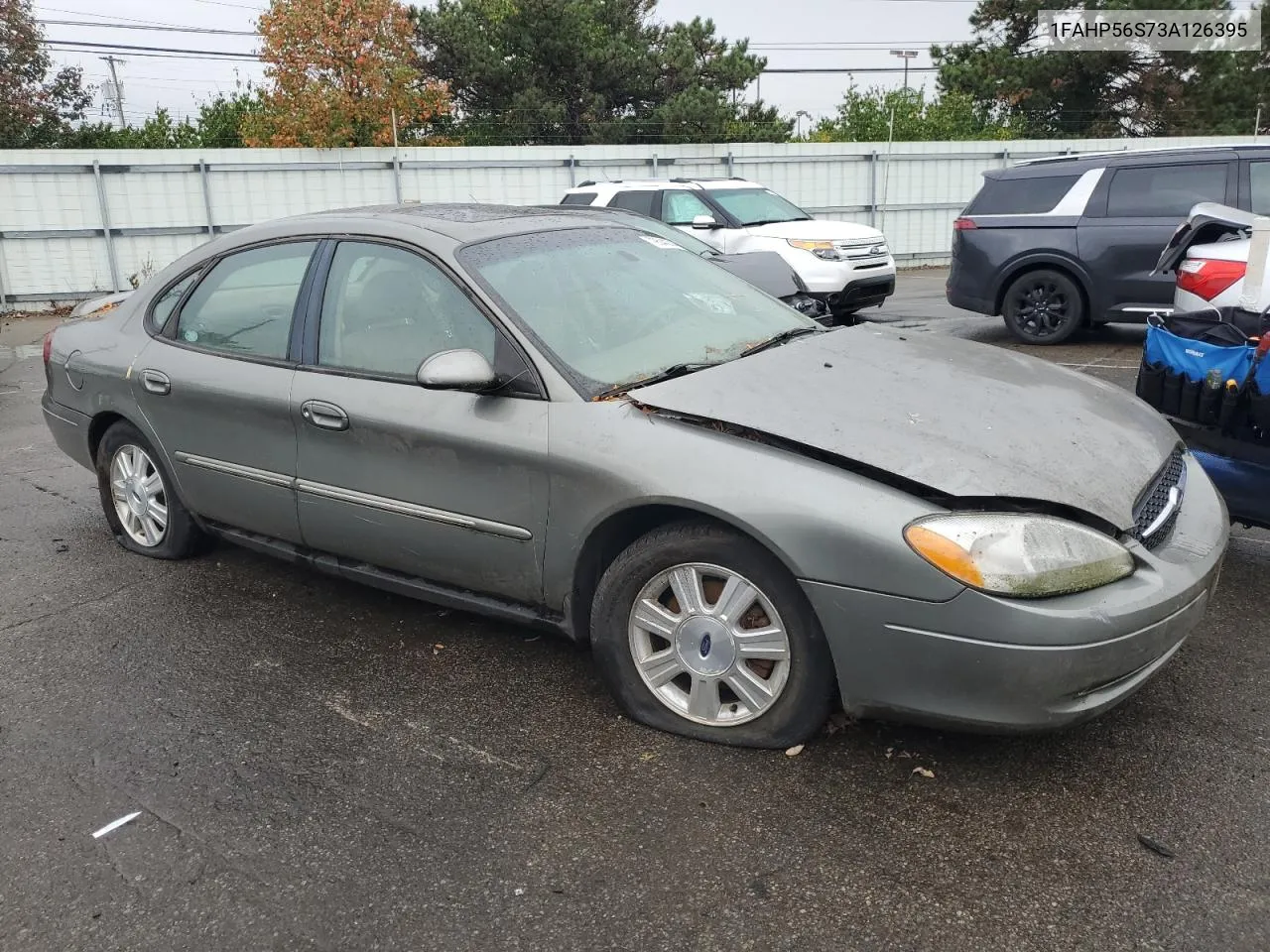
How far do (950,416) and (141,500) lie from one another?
3668mm

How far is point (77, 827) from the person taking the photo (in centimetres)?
285

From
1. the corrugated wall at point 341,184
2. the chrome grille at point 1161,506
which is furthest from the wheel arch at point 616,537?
the corrugated wall at point 341,184

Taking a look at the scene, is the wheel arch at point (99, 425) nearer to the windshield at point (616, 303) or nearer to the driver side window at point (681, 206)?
the windshield at point (616, 303)

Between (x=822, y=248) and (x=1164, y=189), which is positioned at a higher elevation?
(x=1164, y=189)

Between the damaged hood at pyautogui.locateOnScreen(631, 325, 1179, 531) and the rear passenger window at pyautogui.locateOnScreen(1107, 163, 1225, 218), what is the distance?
253 inches

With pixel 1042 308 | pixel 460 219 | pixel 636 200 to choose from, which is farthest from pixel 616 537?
pixel 636 200

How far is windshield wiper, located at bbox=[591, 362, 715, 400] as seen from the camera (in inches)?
129

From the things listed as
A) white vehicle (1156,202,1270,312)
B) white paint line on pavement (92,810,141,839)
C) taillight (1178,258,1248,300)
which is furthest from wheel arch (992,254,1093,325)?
white paint line on pavement (92,810,141,839)

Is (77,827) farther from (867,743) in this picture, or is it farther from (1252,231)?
(1252,231)

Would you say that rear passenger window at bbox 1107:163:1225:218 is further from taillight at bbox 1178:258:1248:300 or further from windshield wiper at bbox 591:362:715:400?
windshield wiper at bbox 591:362:715:400

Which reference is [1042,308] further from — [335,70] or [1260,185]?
[335,70]

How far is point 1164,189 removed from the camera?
9.18 metres

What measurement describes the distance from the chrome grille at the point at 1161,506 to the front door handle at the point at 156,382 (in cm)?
369

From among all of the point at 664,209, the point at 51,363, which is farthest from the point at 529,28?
the point at 51,363
